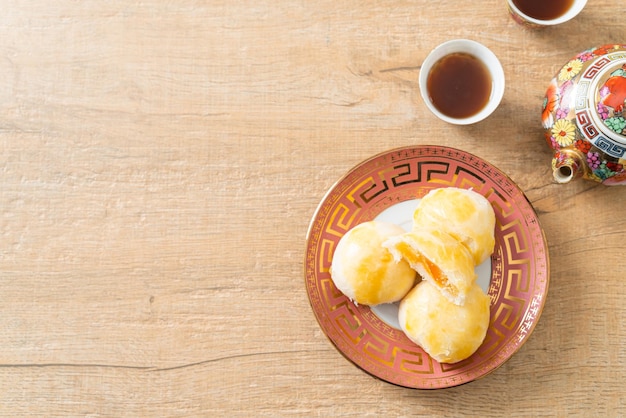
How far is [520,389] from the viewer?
132 cm

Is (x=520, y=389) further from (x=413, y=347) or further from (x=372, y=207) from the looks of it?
(x=372, y=207)

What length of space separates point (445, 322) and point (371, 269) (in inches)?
7.2

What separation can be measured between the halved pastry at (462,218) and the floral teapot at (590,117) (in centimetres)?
18

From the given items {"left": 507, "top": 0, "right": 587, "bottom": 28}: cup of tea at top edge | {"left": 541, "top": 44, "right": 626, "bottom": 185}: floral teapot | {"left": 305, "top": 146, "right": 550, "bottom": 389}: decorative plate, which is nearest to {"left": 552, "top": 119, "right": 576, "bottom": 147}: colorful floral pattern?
{"left": 541, "top": 44, "right": 626, "bottom": 185}: floral teapot

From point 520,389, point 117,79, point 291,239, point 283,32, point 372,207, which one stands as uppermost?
point 283,32

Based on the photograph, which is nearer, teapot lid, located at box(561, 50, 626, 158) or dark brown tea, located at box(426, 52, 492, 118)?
teapot lid, located at box(561, 50, 626, 158)

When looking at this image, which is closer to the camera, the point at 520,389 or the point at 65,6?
the point at 520,389

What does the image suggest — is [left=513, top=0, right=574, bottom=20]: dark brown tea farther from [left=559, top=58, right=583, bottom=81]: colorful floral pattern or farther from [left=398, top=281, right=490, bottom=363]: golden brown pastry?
[left=398, top=281, right=490, bottom=363]: golden brown pastry

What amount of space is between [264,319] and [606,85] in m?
0.89

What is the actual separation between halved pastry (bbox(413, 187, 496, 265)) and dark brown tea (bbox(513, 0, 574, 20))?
1.59 feet

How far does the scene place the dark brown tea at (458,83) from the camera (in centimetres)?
133

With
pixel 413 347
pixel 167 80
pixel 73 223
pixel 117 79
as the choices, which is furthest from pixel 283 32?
pixel 413 347

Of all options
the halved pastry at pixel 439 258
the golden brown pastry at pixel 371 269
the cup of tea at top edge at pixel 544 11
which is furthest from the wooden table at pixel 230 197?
the halved pastry at pixel 439 258

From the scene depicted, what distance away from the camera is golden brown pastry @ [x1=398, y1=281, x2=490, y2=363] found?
1156 millimetres
